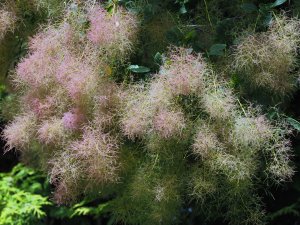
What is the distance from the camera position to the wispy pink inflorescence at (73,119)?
4.09 ft

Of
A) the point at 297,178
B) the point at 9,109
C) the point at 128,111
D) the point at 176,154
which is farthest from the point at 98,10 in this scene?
the point at 297,178

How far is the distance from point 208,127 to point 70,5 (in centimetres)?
57

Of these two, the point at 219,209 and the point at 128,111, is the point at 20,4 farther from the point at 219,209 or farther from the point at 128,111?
the point at 219,209

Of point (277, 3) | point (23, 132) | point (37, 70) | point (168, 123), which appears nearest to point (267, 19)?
point (277, 3)

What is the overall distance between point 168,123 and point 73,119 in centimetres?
26

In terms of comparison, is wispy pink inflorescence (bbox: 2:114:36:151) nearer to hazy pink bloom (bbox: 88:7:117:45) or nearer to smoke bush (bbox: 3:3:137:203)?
smoke bush (bbox: 3:3:137:203)

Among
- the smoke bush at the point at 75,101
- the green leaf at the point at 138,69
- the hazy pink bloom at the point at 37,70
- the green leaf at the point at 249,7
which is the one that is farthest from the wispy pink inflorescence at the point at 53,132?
the green leaf at the point at 249,7

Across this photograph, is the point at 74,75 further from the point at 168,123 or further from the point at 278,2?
the point at 278,2

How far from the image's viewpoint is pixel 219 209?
4.51 ft

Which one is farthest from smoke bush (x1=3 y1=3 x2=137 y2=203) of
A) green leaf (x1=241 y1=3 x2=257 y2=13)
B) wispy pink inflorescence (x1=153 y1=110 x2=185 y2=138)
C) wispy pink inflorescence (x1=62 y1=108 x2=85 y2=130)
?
green leaf (x1=241 y1=3 x2=257 y2=13)

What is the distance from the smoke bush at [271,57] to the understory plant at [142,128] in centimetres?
7

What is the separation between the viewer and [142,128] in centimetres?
120

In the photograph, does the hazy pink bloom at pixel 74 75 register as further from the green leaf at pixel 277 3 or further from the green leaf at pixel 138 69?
the green leaf at pixel 277 3

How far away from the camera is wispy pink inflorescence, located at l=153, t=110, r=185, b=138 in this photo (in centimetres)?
115
